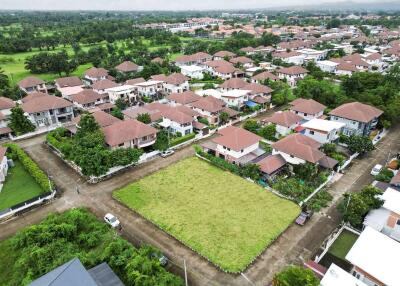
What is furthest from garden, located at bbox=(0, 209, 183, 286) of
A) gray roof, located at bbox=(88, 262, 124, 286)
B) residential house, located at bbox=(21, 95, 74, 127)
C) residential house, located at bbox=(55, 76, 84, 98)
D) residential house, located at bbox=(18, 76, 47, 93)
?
residential house, located at bbox=(18, 76, 47, 93)

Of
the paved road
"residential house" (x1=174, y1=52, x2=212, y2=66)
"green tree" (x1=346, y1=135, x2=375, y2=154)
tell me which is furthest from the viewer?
"residential house" (x1=174, y1=52, x2=212, y2=66)

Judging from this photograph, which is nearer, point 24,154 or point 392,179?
point 392,179

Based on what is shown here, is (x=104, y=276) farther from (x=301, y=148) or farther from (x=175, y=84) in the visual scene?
(x=175, y=84)

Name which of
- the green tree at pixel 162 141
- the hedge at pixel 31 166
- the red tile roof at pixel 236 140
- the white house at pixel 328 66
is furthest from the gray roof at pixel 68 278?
the white house at pixel 328 66

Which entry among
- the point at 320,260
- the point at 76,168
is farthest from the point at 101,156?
the point at 320,260

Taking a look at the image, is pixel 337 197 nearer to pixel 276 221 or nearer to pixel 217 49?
pixel 276 221

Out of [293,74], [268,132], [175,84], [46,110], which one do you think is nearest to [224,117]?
[268,132]

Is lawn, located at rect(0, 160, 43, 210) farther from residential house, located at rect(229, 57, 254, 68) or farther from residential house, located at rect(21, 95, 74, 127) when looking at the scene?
residential house, located at rect(229, 57, 254, 68)
